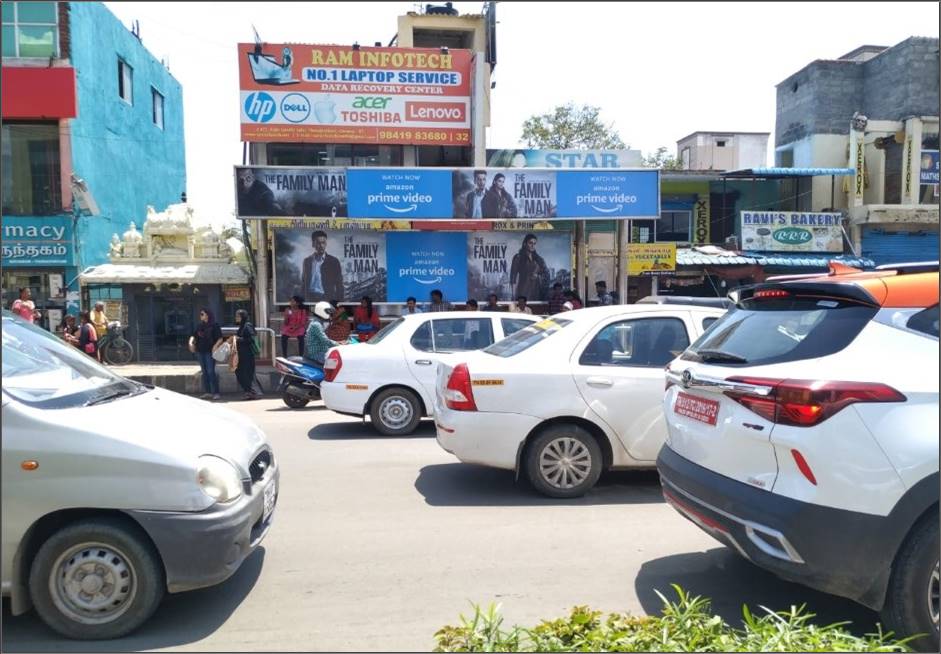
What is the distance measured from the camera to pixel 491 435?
5734mm

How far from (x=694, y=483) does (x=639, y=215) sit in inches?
498

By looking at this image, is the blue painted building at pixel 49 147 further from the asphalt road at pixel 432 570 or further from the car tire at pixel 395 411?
the asphalt road at pixel 432 570

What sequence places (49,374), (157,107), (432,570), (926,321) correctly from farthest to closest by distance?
(157,107)
(432,570)
(49,374)
(926,321)

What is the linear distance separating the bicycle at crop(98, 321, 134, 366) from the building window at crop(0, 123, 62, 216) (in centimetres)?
447

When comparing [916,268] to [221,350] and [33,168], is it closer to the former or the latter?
[221,350]

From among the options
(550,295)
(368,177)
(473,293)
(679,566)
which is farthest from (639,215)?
(679,566)

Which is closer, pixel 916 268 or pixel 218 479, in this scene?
pixel 916 268

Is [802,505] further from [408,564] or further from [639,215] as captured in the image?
[639,215]

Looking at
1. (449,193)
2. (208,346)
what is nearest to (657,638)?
(208,346)

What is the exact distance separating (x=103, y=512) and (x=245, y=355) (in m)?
9.50

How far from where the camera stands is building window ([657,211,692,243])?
22.2m

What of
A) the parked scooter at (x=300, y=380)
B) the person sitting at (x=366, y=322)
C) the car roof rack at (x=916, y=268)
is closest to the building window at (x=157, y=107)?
the person sitting at (x=366, y=322)

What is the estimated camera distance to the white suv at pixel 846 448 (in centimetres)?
303

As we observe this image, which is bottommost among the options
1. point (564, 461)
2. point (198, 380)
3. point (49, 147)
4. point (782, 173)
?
point (198, 380)
